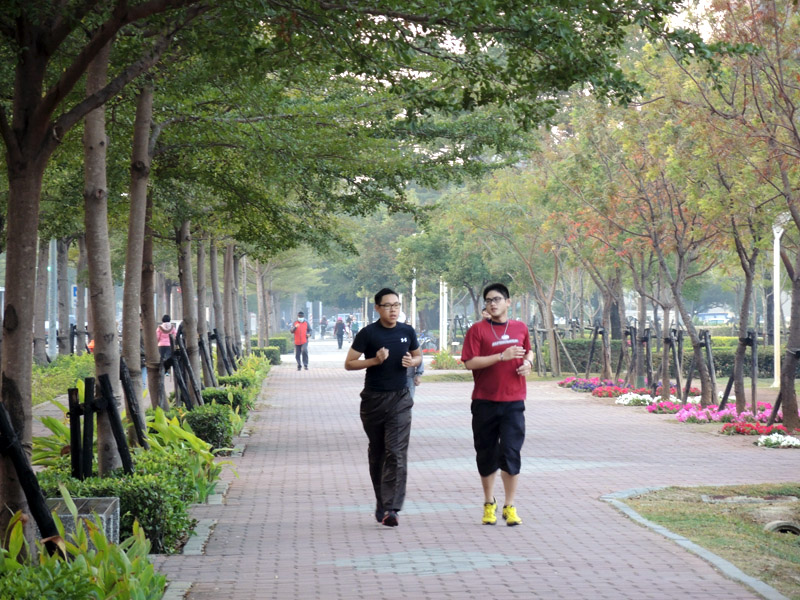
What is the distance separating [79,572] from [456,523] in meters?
4.15

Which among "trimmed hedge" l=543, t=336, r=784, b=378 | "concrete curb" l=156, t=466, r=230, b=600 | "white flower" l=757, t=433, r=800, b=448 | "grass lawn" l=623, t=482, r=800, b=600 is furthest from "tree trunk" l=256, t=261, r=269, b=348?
"grass lawn" l=623, t=482, r=800, b=600

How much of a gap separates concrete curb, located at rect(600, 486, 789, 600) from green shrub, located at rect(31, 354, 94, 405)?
39.3 feet

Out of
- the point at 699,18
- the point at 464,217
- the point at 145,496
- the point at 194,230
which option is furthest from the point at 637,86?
the point at 464,217

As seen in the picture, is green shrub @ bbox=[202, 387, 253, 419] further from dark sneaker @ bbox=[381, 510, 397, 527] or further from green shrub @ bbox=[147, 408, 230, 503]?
dark sneaker @ bbox=[381, 510, 397, 527]

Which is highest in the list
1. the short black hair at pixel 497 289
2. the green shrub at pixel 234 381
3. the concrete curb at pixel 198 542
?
the short black hair at pixel 497 289

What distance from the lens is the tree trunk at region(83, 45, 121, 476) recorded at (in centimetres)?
935

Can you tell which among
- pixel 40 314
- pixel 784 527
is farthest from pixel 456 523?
pixel 40 314

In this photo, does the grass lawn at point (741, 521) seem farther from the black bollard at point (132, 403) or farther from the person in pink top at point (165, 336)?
the person in pink top at point (165, 336)

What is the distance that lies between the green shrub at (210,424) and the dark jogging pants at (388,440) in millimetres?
5189

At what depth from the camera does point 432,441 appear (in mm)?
16625

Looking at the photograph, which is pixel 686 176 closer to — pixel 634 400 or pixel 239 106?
pixel 634 400

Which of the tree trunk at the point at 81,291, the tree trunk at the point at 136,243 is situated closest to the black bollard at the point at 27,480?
the tree trunk at the point at 136,243

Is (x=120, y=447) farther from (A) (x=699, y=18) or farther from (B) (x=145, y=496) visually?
(A) (x=699, y=18)

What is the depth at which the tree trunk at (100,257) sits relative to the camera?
935 centimetres
